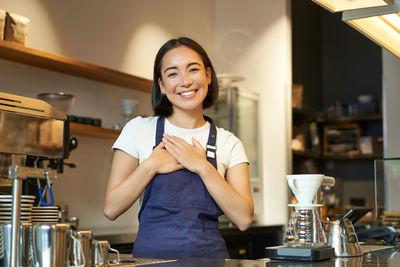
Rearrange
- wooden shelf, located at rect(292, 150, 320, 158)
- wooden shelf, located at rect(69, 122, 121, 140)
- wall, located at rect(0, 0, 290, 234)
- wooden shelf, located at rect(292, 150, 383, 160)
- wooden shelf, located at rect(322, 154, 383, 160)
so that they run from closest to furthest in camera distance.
A: wooden shelf, located at rect(69, 122, 121, 140)
wall, located at rect(0, 0, 290, 234)
wooden shelf, located at rect(292, 150, 320, 158)
wooden shelf, located at rect(292, 150, 383, 160)
wooden shelf, located at rect(322, 154, 383, 160)

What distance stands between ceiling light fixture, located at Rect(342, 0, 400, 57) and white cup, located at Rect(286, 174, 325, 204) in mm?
605

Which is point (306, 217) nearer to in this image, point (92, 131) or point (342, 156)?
point (92, 131)

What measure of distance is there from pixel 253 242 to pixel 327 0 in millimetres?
2899

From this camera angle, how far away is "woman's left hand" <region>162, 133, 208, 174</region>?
5.90ft

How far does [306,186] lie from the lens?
1682 mm

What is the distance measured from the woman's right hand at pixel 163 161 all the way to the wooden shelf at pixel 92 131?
166 cm

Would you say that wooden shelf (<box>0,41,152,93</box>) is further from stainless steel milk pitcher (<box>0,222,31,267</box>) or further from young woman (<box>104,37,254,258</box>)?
stainless steel milk pitcher (<box>0,222,31,267</box>)

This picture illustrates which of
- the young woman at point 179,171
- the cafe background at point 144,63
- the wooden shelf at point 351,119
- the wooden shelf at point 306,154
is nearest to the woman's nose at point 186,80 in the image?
the young woman at point 179,171

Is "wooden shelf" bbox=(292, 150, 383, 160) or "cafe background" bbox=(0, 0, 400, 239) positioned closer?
"cafe background" bbox=(0, 0, 400, 239)

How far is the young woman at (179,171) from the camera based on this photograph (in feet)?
5.82

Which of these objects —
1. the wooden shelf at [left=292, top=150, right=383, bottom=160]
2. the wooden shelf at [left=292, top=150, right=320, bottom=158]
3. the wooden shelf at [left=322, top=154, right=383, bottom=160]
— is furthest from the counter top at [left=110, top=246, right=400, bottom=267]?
the wooden shelf at [left=322, top=154, right=383, bottom=160]

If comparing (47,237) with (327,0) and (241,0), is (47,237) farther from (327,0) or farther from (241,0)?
(241,0)

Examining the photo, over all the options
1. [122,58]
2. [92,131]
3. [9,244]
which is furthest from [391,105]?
[9,244]

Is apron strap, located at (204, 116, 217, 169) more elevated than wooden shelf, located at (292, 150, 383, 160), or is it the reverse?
wooden shelf, located at (292, 150, 383, 160)
